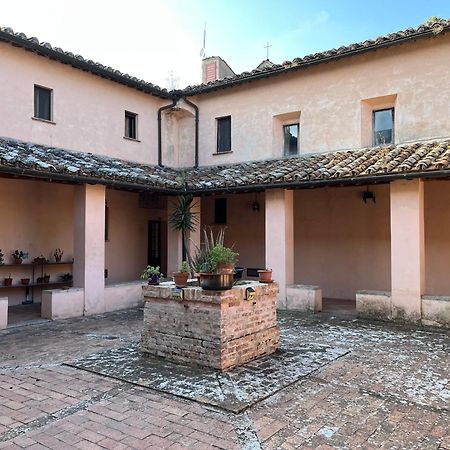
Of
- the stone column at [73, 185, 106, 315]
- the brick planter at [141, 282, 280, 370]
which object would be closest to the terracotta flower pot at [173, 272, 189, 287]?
the brick planter at [141, 282, 280, 370]

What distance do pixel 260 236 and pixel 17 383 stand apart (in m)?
10.0

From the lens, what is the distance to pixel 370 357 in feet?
22.5

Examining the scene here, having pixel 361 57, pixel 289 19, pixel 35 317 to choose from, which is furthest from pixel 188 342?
pixel 289 19

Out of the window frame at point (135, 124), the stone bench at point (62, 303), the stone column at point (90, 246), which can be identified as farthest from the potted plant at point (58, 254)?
the window frame at point (135, 124)

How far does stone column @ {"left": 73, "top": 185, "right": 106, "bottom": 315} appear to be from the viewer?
1059 cm

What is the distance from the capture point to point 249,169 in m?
12.8

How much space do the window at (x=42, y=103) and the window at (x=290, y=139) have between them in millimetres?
6970

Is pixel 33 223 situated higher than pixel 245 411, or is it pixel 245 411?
pixel 33 223

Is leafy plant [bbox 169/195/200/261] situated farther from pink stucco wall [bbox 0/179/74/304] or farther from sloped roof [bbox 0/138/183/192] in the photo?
pink stucco wall [bbox 0/179/74/304]

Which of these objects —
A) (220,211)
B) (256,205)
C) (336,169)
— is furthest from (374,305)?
(220,211)

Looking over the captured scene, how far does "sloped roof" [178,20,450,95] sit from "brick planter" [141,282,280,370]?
7.67 meters

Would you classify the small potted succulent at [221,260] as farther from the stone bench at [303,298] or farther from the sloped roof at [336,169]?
the stone bench at [303,298]

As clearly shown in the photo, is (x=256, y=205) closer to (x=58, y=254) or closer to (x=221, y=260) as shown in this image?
(x=58, y=254)

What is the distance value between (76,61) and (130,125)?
9.52 feet
